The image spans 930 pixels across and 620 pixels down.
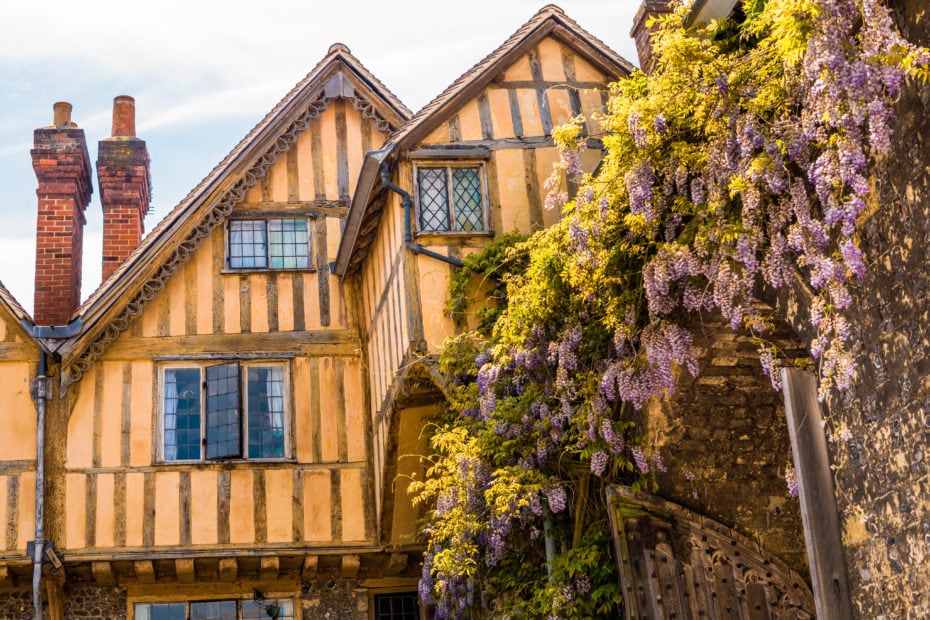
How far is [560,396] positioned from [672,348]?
1.62m

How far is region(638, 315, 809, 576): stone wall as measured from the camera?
8.45 m

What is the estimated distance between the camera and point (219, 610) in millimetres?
12961

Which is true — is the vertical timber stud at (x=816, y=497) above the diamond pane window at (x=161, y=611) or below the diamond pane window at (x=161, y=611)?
above

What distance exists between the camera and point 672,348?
7262mm

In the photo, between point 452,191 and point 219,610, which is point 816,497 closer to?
point 452,191

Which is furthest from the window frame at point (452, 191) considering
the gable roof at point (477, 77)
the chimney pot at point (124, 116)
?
the chimney pot at point (124, 116)

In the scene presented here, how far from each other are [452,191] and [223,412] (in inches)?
147


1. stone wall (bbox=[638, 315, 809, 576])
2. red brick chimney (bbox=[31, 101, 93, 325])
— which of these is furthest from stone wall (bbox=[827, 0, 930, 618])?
red brick chimney (bbox=[31, 101, 93, 325])

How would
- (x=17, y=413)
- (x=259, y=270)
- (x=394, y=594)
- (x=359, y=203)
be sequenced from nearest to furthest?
(x=359, y=203), (x=17, y=413), (x=394, y=594), (x=259, y=270)

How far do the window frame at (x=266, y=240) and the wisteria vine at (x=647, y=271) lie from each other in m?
3.49

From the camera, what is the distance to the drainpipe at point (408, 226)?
10938 mm

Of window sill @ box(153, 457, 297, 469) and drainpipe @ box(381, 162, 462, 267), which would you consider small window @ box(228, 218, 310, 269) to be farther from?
drainpipe @ box(381, 162, 462, 267)

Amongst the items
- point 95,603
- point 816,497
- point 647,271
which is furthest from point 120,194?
point 816,497

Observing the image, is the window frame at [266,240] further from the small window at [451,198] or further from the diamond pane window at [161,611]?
the diamond pane window at [161,611]
